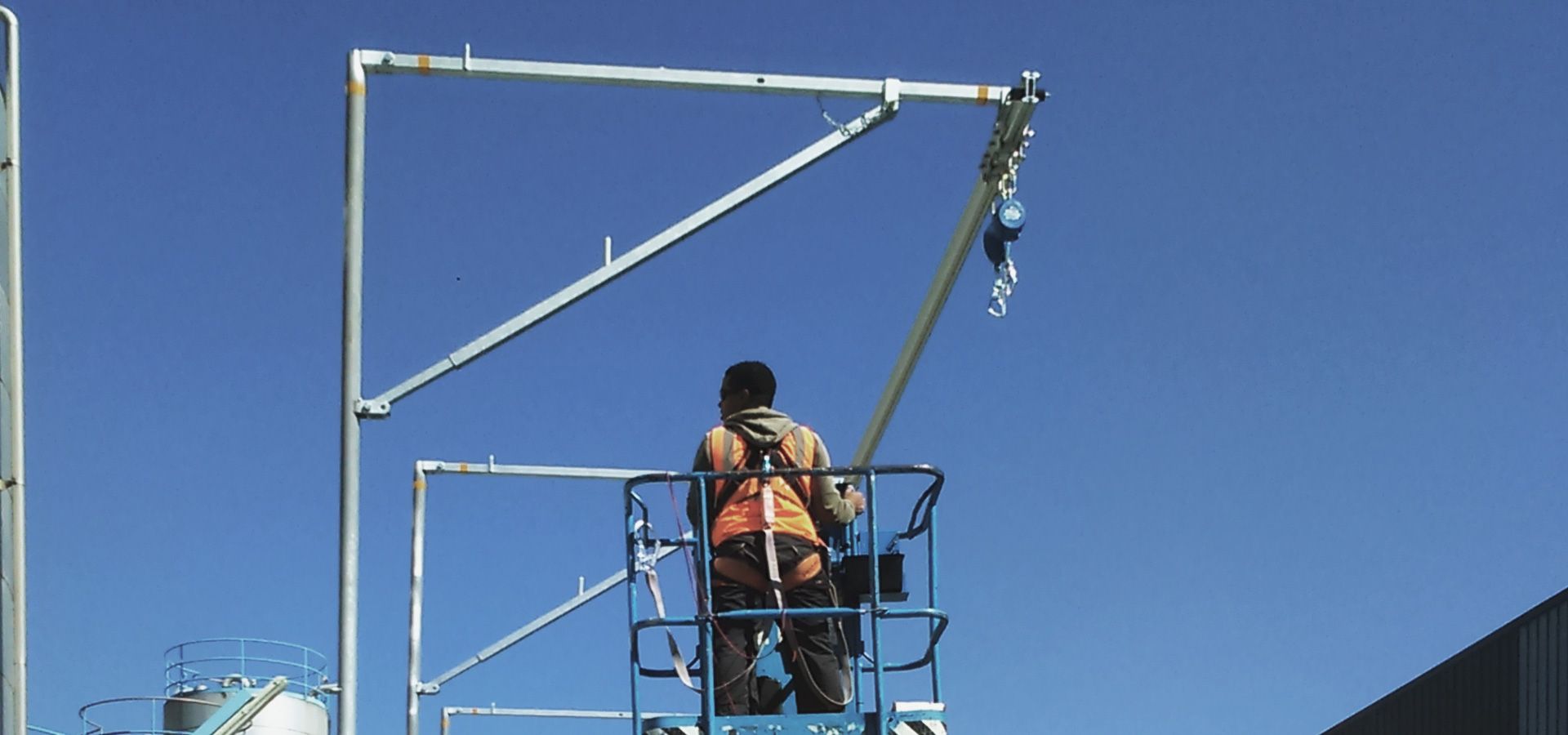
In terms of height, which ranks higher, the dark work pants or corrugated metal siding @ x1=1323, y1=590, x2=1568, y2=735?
corrugated metal siding @ x1=1323, y1=590, x2=1568, y2=735

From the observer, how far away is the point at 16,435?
9.18 meters

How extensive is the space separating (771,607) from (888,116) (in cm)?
457

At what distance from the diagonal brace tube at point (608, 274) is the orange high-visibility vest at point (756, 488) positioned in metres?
3.44

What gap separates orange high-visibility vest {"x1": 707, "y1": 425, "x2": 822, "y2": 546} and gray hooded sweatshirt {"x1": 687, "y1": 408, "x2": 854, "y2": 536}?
0.10 ft

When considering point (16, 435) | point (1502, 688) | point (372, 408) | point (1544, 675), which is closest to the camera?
point (16, 435)

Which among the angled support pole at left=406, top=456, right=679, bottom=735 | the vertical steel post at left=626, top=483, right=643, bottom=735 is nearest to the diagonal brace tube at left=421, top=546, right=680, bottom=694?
the angled support pole at left=406, top=456, right=679, bottom=735

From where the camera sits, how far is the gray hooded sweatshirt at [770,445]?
10.1 m

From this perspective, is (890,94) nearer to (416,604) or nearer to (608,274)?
(608,274)

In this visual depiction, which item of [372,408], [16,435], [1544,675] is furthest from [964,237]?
[1544,675]

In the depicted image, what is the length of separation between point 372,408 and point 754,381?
3791mm

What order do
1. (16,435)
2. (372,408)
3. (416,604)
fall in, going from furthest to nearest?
(416,604)
(372,408)
(16,435)

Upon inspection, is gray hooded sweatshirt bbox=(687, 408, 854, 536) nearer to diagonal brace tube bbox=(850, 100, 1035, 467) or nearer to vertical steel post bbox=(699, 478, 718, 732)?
vertical steel post bbox=(699, 478, 718, 732)

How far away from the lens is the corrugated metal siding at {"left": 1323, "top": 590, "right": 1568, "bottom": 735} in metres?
28.9

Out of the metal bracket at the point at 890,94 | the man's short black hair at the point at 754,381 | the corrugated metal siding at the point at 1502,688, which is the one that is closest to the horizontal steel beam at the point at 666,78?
the metal bracket at the point at 890,94
